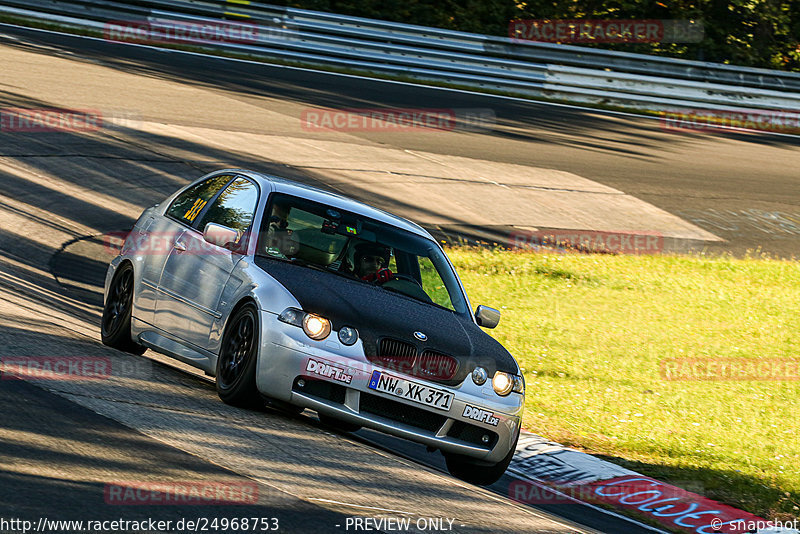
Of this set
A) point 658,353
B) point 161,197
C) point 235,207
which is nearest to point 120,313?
point 235,207

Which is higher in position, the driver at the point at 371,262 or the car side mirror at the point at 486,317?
the driver at the point at 371,262

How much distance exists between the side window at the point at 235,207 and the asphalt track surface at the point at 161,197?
1.19m

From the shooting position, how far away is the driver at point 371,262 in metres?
8.02

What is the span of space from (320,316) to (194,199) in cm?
245

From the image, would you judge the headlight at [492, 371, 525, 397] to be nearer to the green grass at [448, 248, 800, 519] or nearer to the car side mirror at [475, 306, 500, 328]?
the car side mirror at [475, 306, 500, 328]

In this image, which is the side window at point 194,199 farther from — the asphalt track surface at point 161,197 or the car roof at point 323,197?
the asphalt track surface at point 161,197

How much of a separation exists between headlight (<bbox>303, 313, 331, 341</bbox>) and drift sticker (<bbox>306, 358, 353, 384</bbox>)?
163 millimetres

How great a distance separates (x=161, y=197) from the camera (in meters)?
15.9

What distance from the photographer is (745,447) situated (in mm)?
9586

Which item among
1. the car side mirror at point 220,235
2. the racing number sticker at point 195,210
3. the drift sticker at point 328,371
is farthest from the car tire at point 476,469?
the racing number sticker at point 195,210

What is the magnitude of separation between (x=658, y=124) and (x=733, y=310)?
12154 mm

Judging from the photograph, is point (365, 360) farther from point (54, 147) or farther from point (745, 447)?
point (54, 147)

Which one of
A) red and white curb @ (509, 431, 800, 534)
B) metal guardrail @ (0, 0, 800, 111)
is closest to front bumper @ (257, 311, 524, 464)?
red and white curb @ (509, 431, 800, 534)

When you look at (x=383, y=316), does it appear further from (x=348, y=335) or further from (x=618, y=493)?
(x=618, y=493)
